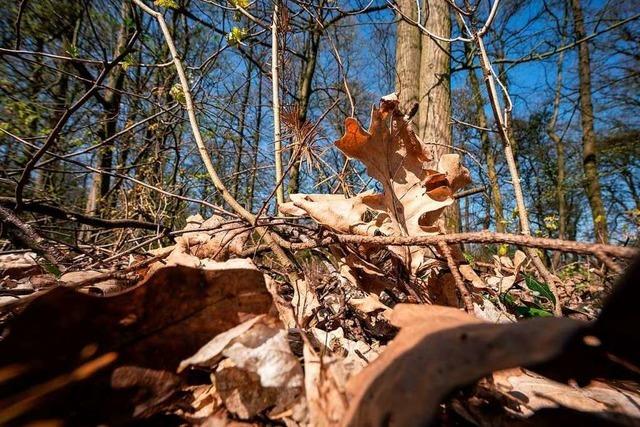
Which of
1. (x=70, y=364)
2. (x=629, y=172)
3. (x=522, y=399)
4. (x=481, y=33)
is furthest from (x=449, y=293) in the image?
(x=629, y=172)

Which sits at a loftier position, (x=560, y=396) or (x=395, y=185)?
(x=395, y=185)

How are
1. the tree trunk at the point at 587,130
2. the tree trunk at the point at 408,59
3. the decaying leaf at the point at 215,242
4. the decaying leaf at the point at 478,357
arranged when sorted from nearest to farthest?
the decaying leaf at the point at 478,357, the decaying leaf at the point at 215,242, the tree trunk at the point at 408,59, the tree trunk at the point at 587,130

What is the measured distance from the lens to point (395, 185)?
2.34ft

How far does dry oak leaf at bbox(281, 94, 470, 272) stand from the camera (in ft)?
2.10

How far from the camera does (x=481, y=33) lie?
1.09 metres

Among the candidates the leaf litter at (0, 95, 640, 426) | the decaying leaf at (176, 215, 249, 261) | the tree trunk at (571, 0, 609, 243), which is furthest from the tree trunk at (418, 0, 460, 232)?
the tree trunk at (571, 0, 609, 243)

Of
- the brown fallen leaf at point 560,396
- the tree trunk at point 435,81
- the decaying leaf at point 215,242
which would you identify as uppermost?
the tree trunk at point 435,81

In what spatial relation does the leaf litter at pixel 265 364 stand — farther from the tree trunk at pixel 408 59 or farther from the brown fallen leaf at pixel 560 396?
the tree trunk at pixel 408 59

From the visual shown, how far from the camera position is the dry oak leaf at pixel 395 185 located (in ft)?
2.10

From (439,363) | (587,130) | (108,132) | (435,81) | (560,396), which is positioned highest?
(587,130)

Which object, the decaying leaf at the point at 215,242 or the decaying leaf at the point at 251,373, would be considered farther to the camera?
the decaying leaf at the point at 215,242

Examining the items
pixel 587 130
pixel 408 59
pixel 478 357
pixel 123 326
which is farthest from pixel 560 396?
pixel 587 130

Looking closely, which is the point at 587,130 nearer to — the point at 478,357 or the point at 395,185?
the point at 395,185

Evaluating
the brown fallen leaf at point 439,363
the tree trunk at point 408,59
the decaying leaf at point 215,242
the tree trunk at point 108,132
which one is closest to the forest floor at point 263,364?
the brown fallen leaf at point 439,363
